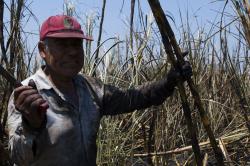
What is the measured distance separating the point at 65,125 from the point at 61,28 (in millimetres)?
389

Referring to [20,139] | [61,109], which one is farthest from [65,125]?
[20,139]

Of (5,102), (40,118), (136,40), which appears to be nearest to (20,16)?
(5,102)

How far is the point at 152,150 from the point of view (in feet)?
12.0

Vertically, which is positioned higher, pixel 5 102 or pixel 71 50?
pixel 71 50

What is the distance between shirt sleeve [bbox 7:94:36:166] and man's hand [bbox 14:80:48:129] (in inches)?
3.8

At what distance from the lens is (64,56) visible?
2.14 m

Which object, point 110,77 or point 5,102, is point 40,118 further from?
point 110,77

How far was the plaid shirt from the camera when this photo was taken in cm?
203

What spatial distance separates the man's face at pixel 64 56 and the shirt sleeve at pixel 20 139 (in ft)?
0.77

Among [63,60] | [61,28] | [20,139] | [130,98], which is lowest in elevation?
[20,139]

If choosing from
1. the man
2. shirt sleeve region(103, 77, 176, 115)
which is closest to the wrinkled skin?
the man

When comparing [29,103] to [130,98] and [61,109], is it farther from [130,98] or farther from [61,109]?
[130,98]

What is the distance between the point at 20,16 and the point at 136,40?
917 millimetres

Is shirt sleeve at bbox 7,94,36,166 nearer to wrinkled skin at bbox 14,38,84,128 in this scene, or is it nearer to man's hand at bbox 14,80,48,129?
man's hand at bbox 14,80,48,129
